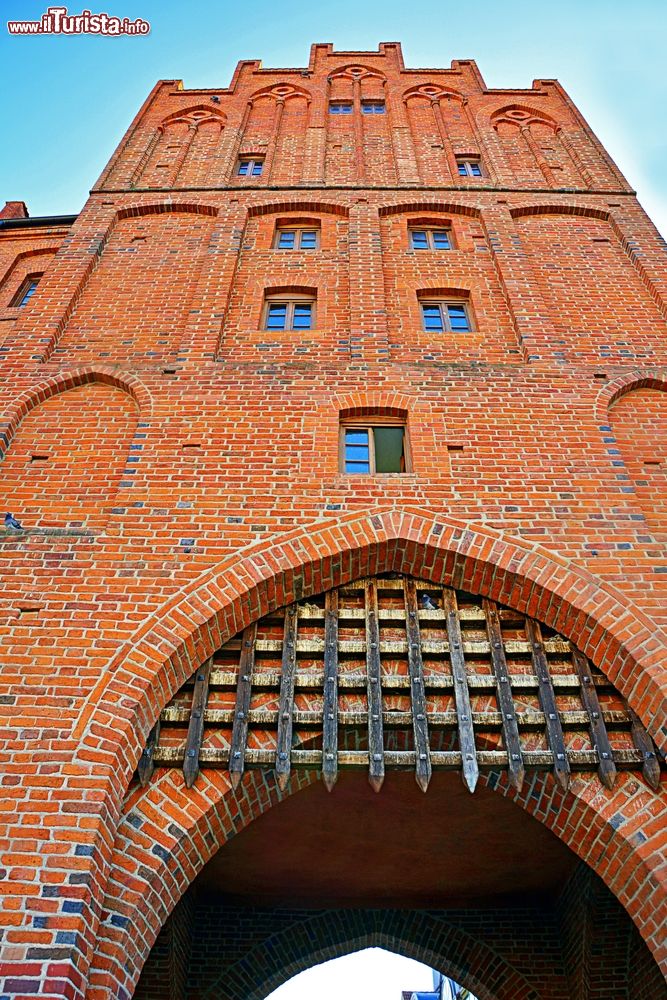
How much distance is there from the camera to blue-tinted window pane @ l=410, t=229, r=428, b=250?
9.88 meters

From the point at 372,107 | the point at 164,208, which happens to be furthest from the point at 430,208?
the point at 372,107

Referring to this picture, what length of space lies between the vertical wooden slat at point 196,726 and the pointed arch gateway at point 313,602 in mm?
80

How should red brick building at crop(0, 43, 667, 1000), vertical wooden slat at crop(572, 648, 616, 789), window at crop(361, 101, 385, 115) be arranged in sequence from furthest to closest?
window at crop(361, 101, 385, 115) < vertical wooden slat at crop(572, 648, 616, 789) < red brick building at crop(0, 43, 667, 1000)

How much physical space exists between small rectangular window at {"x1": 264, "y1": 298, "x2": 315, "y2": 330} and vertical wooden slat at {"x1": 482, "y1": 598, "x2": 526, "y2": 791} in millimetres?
4407

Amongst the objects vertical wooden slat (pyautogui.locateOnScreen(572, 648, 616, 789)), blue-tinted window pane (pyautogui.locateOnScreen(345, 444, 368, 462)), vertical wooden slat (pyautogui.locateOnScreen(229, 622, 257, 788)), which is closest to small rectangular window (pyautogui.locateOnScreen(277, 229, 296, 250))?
blue-tinted window pane (pyautogui.locateOnScreen(345, 444, 368, 462))

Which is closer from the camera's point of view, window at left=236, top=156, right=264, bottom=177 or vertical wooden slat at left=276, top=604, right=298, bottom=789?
vertical wooden slat at left=276, top=604, right=298, bottom=789

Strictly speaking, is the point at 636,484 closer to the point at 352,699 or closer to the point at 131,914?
the point at 352,699

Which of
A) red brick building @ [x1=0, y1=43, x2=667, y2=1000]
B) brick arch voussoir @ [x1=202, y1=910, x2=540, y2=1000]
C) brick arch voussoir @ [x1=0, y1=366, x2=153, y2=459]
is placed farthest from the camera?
brick arch voussoir @ [x1=202, y1=910, x2=540, y2=1000]

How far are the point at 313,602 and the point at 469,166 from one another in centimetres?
933

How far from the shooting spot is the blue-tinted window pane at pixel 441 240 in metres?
9.95

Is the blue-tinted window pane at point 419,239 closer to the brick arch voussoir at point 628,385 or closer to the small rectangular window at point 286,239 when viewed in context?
the small rectangular window at point 286,239

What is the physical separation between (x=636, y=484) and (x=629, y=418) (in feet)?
3.26

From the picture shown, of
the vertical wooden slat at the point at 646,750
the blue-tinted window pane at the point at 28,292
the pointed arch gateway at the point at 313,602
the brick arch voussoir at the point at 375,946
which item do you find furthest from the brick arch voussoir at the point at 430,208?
the brick arch voussoir at the point at 375,946

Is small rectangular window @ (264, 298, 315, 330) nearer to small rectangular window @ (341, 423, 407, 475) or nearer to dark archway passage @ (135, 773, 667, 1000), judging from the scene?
small rectangular window @ (341, 423, 407, 475)
